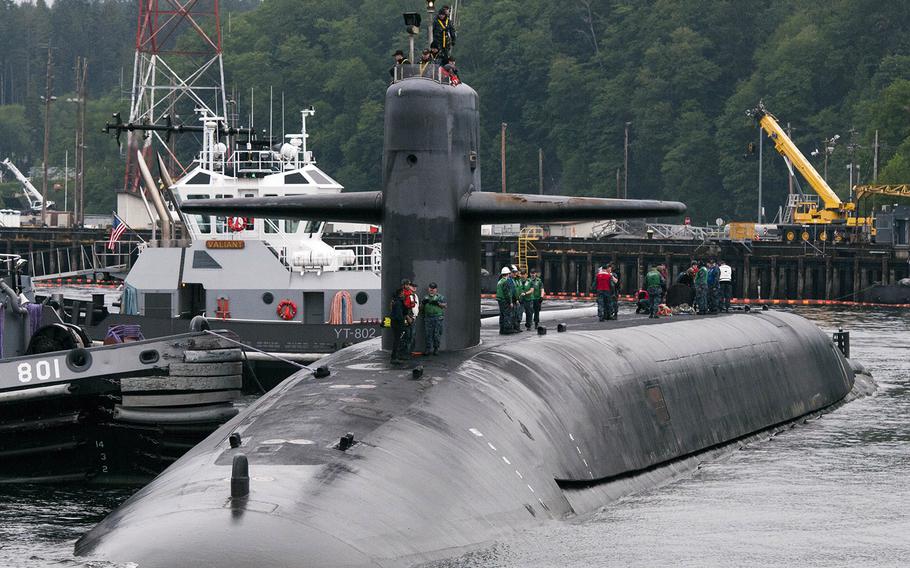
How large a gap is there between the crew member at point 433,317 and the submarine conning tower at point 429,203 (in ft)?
0.66

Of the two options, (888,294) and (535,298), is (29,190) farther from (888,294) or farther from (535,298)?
(535,298)

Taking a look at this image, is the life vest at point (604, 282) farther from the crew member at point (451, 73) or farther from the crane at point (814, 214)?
the crane at point (814, 214)

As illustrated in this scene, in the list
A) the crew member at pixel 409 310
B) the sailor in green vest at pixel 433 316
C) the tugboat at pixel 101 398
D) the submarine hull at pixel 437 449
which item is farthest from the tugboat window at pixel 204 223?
the crew member at pixel 409 310

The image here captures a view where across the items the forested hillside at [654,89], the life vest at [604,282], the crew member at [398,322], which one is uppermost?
the forested hillside at [654,89]

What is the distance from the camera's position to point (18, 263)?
28.5 meters

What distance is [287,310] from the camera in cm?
4100

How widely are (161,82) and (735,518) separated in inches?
6111

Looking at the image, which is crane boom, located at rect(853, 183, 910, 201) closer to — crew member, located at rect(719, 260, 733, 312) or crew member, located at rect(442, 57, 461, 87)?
crew member, located at rect(719, 260, 733, 312)

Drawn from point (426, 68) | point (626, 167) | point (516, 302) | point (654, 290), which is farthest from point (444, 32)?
point (626, 167)

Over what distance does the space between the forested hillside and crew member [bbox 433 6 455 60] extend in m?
79.2

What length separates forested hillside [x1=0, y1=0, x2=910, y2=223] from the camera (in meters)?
118

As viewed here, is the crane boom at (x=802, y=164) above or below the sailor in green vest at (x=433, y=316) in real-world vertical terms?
above

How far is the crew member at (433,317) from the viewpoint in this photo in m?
21.3

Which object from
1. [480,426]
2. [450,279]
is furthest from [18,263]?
[480,426]
